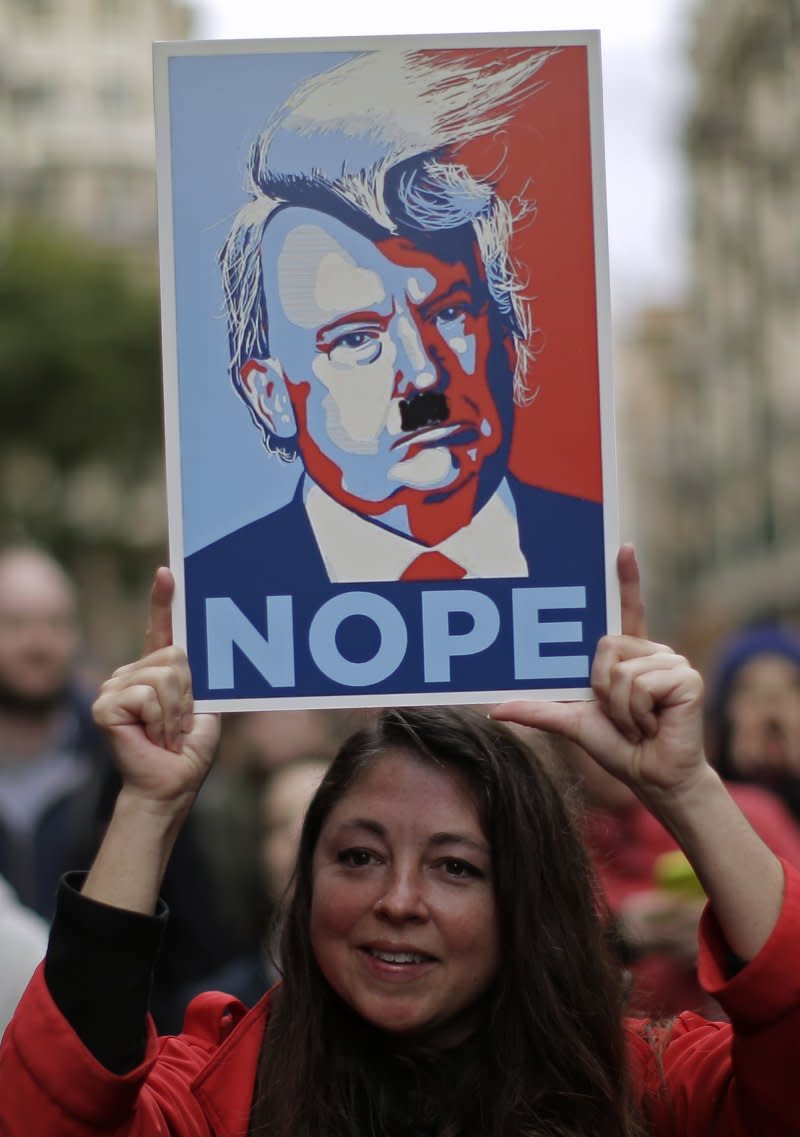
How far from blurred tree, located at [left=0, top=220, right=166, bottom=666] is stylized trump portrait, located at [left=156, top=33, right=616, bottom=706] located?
Answer: 41104 mm

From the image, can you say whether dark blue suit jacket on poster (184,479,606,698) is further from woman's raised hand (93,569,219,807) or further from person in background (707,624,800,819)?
person in background (707,624,800,819)

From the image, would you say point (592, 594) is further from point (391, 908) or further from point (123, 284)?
point (123, 284)

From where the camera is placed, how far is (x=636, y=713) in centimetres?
253

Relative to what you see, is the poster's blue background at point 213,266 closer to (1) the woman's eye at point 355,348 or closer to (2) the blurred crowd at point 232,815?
(1) the woman's eye at point 355,348

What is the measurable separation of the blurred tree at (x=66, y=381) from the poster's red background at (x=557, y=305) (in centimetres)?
4117

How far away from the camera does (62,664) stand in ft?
19.5

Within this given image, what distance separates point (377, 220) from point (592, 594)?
1.98 feet

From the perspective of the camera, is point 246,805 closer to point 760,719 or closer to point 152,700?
point 760,719

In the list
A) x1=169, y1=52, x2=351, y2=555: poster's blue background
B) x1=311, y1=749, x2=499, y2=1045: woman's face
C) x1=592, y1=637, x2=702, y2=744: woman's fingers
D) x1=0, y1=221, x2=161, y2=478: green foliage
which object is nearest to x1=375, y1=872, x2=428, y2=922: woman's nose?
x1=311, y1=749, x2=499, y2=1045: woman's face

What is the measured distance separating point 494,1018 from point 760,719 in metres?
3.05

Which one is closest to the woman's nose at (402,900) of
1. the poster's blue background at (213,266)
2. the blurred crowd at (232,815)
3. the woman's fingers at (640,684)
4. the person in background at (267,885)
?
the woman's fingers at (640,684)

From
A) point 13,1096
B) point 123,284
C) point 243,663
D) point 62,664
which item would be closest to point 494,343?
point 243,663

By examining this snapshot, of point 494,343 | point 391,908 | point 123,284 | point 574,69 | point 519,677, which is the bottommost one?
point 391,908

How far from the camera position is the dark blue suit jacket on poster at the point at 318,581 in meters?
2.63
